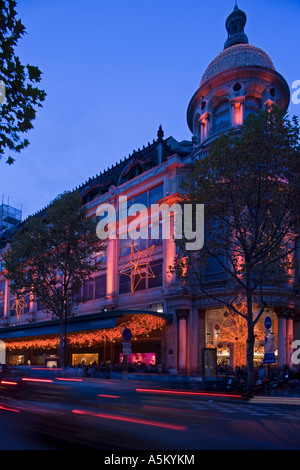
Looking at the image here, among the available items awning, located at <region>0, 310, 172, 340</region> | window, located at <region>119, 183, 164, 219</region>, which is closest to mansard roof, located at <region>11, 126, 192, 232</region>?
window, located at <region>119, 183, 164, 219</region>

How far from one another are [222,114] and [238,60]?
4.98m

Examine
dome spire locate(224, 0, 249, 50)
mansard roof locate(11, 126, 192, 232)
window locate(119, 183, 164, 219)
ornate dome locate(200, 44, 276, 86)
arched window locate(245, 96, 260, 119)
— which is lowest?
window locate(119, 183, 164, 219)

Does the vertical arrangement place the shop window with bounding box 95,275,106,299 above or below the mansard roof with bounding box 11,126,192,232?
below

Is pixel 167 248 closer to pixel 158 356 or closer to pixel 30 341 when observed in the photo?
pixel 158 356

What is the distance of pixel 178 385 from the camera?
24.0 m

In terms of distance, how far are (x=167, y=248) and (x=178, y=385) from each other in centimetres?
1466

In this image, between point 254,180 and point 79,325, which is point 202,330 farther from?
point 254,180

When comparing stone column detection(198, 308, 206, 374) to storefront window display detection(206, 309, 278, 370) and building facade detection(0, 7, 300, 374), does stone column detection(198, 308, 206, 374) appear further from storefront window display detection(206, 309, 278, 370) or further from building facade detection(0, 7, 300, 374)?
storefront window display detection(206, 309, 278, 370)

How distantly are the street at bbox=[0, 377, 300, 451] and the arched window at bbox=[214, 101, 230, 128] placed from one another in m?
26.2

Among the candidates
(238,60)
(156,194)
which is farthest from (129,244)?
(238,60)

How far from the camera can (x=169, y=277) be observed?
36.2 m

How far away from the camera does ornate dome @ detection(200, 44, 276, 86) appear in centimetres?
3978

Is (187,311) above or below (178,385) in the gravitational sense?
above
